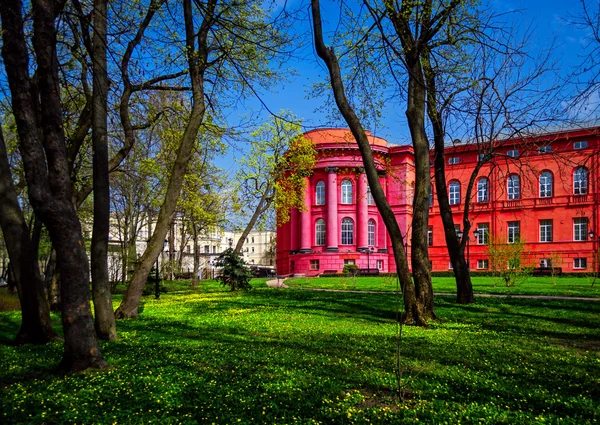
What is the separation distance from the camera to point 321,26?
10719 millimetres

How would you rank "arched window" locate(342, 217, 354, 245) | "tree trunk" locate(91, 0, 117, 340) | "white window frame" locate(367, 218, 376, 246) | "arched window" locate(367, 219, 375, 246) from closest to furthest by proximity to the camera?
1. "tree trunk" locate(91, 0, 117, 340)
2. "arched window" locate(342, 217, 354, 245)
3. "white window frame" locate(367, 218, 376, 246)
4. "arched window" locate(367, 219, 375, 246)

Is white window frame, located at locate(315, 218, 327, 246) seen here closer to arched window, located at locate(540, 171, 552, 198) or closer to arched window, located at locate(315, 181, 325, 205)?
arched window, located at locate(315, 181, 325, 205)

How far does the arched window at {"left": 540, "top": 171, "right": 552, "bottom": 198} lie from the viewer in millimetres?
48688

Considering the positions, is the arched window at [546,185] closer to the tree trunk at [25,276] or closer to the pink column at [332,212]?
the pink column at [332,212]

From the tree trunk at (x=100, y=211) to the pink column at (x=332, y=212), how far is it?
42.0 metres

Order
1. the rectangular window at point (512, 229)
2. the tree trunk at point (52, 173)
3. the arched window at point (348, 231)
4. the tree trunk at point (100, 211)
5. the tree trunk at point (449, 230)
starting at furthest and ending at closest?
1. the arched window at point (348, 231)
2. the rectangular window at point (512, 229)
3. the tree trunk at point (449, 230)
4. the tree trunk at point (100, 211)
5. the tree trunk at point (52, 173)

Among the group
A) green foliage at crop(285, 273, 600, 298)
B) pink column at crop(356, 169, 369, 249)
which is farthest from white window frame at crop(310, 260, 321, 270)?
green foliage at crop(285, 273, 600, 298)

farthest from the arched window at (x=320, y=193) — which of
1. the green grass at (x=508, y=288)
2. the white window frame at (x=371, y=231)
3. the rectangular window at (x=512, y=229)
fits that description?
the green grass at (x=508, y=288)

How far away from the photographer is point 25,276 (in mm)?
8461

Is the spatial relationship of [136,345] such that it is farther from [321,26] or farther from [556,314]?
[556,314]

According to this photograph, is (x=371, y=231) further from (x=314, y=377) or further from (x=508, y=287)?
(x=314, y=377)

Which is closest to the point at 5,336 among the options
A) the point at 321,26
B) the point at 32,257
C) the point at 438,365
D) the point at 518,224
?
the point at 32,257

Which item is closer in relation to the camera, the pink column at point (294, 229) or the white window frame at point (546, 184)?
the white window frame at point (546, 184)

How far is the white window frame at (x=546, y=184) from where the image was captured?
48625 mm
